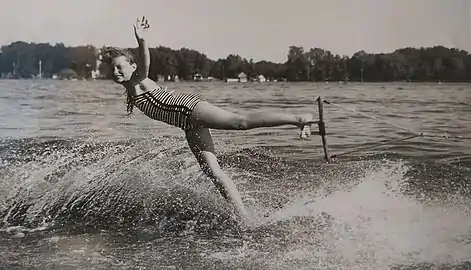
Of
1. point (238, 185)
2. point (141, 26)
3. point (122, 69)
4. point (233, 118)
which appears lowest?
point (238, 185)

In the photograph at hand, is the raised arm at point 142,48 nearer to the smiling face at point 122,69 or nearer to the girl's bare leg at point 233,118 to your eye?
the smiling face at point 122,69

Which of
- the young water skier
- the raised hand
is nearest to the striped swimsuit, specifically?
the young water skier

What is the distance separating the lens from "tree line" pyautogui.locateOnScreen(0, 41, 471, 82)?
1.44 metres

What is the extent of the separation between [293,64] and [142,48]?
1.27ft

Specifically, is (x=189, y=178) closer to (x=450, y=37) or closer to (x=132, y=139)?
(x=132, y=139)

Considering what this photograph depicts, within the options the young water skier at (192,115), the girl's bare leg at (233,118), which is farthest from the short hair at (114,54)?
the girl's bare leg at (233,118)

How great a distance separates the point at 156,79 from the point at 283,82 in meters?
0.32

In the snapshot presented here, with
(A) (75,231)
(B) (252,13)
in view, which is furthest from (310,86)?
(A) (75,231)

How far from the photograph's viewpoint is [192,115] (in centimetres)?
138

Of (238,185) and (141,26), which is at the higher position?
(141,26)

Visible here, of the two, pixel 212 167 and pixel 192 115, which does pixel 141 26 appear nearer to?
pixel 192 115

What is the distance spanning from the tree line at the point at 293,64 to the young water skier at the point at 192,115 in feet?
0.24

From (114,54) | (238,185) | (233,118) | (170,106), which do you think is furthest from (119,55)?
(238,185)

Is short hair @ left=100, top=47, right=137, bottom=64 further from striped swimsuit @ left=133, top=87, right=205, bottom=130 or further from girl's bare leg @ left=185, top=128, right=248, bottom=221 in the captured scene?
girl's bare leg @ left=185, top=128, right=248, bottom=221
